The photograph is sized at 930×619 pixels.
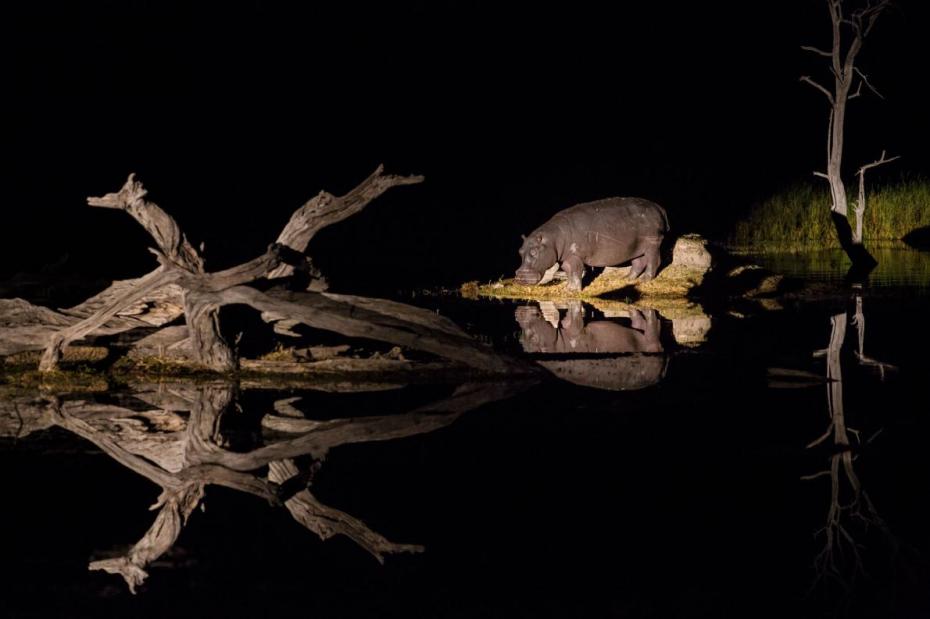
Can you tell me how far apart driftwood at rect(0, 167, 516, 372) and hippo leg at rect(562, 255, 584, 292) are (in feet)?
20.0

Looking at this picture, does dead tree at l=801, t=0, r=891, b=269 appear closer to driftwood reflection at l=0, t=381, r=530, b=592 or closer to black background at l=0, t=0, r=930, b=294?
black background at l=0, t=0, r=930, b=294

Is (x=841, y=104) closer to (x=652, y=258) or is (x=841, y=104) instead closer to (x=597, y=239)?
(x=652, y=258)

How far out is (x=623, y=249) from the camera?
601 inches

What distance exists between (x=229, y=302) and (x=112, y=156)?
1384 cm

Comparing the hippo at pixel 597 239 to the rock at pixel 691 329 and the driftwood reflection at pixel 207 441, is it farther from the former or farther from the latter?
the driftwood reflection at pixel 207 441

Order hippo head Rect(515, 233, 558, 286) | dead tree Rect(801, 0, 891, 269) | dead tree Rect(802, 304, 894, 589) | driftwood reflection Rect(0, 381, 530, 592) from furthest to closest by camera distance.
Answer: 1. dead tree Rect(801, 0, 891, 269)
2. hippo head Rect(515, 233, 558, 286)
3. driftwood reflection Rect(0, 381, 530, 592)
4. dead tree Rect(802, 304, 894, 589)

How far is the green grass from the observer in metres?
23.5

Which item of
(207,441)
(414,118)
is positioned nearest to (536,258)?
(207,441)

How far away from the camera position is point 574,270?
50.1ft

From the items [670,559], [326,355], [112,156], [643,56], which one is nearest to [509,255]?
[112,156]

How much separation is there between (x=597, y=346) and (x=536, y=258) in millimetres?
4782

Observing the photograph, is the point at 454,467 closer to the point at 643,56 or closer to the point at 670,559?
the point at 670,559

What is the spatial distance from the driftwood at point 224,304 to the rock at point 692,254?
6.90m

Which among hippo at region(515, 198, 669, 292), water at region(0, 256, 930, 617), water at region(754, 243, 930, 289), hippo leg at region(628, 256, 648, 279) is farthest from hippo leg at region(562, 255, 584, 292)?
water at region(0, 256, 930, 617)
